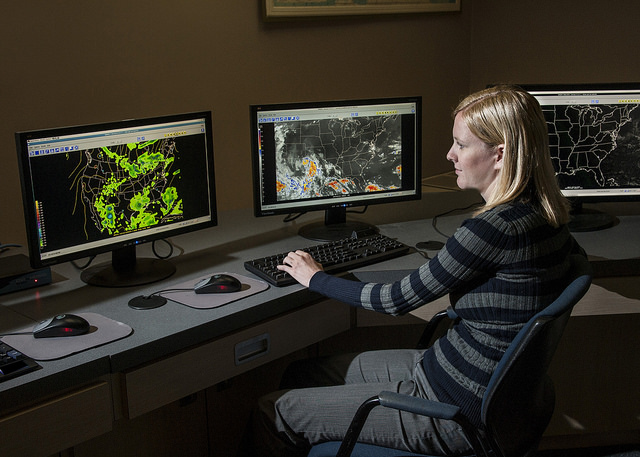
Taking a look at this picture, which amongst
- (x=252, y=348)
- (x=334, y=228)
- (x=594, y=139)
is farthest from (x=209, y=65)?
(x=594, y=139)

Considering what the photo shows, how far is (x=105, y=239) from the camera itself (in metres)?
1.95

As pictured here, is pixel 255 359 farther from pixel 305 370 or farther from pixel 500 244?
pixel 500 244

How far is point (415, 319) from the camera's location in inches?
86.6

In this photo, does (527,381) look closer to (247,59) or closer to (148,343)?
(148,343)

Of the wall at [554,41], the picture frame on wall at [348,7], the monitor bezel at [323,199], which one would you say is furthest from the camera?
the wall at [554,41]

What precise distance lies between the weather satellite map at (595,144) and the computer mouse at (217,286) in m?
1.17

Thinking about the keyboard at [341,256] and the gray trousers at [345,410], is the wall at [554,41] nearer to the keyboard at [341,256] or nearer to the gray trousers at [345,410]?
the keyboard at [341,256]

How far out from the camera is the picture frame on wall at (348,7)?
284 cm

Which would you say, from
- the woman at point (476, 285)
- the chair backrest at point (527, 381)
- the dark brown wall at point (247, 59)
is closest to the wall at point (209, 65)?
the dark brown wall at point (247, 59)

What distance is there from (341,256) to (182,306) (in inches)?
19.9

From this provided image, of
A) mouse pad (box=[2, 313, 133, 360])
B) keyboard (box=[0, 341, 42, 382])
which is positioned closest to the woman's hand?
mouse pad (box=[2, 313, 133, 360])

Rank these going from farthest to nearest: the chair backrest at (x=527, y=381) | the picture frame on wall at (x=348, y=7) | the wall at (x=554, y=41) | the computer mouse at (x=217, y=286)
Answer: the wall at (x=554, y=41) → the picture frame on wall at (x=348, y=7) → the computer mouse at (x=217, y=286) → the chair backrest at (x=527, y=381)

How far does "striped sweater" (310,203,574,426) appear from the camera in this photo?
1.55 m

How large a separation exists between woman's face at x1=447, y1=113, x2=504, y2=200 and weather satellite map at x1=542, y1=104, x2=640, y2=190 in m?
0.80
